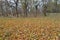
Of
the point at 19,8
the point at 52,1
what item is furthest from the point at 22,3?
the point at 52,1

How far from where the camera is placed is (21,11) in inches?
1167

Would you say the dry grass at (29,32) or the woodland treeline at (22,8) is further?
the woodland treeline at (22,8)

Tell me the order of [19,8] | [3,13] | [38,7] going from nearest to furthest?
[3,13]
[19,8]
[38,7]

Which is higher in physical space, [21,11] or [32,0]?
[32,0]

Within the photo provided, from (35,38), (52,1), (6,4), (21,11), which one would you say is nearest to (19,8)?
(21,11)

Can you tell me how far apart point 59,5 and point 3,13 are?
16560 mm

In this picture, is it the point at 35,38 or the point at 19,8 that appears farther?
the point at 19,8

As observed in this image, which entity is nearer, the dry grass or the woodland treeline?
the dry grass

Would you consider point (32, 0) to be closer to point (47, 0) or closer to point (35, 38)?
point (47, 0)

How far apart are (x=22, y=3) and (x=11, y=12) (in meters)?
2.80

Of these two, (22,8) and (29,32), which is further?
(22,8)

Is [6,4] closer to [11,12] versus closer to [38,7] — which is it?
[11,12]

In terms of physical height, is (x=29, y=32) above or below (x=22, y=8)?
above

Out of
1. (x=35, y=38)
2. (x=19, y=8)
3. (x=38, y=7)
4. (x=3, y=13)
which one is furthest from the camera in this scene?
(x=38, y=7)
